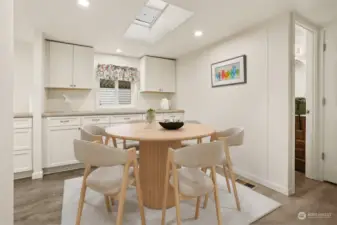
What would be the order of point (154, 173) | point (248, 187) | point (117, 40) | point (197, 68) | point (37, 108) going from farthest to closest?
point (197, 68)
point (117, 40)
point (37, 108)
point (248, 187)
point (154, 173)

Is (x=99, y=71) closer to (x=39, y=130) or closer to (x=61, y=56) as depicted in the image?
(x=61, y=56)

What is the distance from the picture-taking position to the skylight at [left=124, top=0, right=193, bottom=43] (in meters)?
2.33

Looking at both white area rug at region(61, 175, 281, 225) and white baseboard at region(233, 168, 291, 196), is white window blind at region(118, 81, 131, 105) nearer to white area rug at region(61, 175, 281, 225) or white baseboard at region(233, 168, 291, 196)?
white area rug at region(61, 175, 281, 225)

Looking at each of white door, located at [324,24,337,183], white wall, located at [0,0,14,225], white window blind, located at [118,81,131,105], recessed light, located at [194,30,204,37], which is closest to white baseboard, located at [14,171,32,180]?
white window blind, located at [118,81,131,105]

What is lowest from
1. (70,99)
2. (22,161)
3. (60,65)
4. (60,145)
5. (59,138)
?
(22,161)

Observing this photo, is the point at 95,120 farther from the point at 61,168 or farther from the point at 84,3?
the point at 84,3

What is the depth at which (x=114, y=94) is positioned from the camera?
13.5 ft

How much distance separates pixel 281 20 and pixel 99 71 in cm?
319

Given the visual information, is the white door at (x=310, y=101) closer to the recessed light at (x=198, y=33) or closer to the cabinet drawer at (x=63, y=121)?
the recessed light at (x=198, y=33)

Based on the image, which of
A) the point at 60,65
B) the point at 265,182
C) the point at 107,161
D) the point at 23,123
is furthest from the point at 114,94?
the point at 265,182

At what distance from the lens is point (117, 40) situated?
3105mm

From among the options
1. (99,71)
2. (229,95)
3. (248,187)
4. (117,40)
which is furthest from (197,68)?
(248,187)

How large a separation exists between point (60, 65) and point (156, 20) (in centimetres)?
181

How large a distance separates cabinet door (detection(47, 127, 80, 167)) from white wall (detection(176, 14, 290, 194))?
2407 mm
